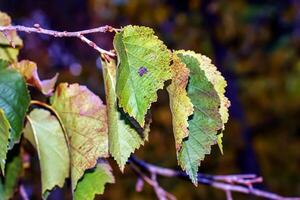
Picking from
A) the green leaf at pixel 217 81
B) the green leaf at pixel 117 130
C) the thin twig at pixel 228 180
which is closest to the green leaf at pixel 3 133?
the green leaf at pixel 117 130

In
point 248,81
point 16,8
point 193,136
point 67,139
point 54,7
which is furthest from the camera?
point 248,81

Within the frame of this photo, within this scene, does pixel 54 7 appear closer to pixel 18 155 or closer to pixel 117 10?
pixel 117 10

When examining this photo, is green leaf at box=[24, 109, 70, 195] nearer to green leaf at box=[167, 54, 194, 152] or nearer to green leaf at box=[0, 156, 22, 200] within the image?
green leaf at box=[0, 156, 22, 200]

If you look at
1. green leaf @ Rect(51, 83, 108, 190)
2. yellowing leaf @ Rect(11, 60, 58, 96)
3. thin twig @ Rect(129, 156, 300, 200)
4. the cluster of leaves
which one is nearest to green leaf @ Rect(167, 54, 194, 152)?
the cluster of leaves

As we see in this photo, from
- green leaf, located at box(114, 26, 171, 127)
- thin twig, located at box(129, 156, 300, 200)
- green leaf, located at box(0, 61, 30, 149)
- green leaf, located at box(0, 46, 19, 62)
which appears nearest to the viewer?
green leaf, located at box(114, 26, 171, 127)

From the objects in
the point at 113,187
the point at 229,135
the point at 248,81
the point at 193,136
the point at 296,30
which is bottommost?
the point at 193,136

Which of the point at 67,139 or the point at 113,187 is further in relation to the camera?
the point at 113,187

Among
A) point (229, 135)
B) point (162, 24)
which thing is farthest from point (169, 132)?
point (162, 24)
